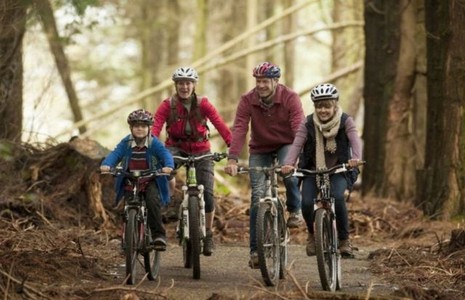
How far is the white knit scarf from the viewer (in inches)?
415

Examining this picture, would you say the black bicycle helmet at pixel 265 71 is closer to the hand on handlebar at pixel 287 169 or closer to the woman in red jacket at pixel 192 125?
the woman in red jacket at pixel 192 125

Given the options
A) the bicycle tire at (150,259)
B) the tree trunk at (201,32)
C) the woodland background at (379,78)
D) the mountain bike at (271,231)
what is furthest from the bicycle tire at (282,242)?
the tree trunk at (201,32)

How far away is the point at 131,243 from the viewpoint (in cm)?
1016

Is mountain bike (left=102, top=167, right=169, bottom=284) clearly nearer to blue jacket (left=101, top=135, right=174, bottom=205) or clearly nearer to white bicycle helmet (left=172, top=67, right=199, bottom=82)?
blue jacket (left=101, top=135, right=174, bottom=205)

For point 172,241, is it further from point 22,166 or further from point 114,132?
point 114,132

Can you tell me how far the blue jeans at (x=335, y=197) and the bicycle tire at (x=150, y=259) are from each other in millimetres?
1561

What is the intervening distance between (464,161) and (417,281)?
5.56 metres

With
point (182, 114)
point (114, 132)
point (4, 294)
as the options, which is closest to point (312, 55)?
point (114, 132)

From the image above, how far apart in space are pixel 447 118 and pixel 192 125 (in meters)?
5.41

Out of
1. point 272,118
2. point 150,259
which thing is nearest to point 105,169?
point 150,259

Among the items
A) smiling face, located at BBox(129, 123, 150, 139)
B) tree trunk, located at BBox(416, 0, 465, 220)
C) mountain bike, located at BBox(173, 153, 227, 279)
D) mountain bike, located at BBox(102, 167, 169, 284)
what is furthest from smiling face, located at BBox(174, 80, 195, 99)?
tree trunk, located at BBox(416, 0, 465, 220)

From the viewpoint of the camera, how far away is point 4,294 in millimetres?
8422

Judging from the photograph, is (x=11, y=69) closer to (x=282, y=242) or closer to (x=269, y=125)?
(x=269, y=125)

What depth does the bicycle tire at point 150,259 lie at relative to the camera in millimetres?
10508
